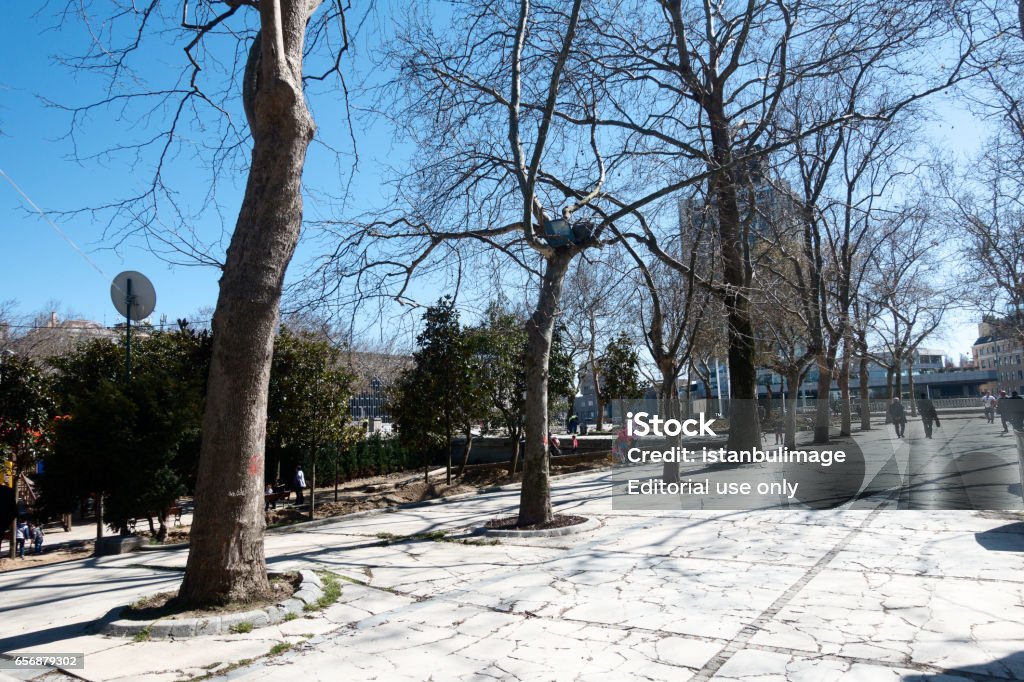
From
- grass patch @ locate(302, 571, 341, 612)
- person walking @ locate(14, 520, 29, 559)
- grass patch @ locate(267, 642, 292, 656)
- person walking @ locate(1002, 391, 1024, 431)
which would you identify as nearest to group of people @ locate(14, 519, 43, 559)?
person walking @ locate(14, 520, 29, 559)

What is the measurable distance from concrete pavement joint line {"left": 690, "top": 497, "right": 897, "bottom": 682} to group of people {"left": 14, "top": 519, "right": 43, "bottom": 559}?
11.4 meters

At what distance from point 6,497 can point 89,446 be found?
4269 millimetres

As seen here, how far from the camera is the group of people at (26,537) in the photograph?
38.1 feet

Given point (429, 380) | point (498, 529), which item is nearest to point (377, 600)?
point (498, 529)

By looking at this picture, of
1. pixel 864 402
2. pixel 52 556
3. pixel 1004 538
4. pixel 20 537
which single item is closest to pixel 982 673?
pixel 1004 538

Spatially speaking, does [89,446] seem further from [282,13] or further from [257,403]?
[282,13]

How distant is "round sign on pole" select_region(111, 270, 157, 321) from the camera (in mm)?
9875

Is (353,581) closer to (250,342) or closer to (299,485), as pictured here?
(250,342)

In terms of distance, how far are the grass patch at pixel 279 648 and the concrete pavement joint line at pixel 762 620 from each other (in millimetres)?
2744

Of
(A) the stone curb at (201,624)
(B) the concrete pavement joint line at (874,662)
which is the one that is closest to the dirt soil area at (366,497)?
(A) the stone curb at (201,624)

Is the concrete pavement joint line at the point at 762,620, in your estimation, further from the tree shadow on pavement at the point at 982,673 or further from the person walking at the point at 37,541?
the person walking at the point at 37,541

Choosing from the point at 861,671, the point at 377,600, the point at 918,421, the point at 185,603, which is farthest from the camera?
the point at 918,421

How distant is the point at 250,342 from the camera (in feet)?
19.9

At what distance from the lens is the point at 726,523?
9.70 m
